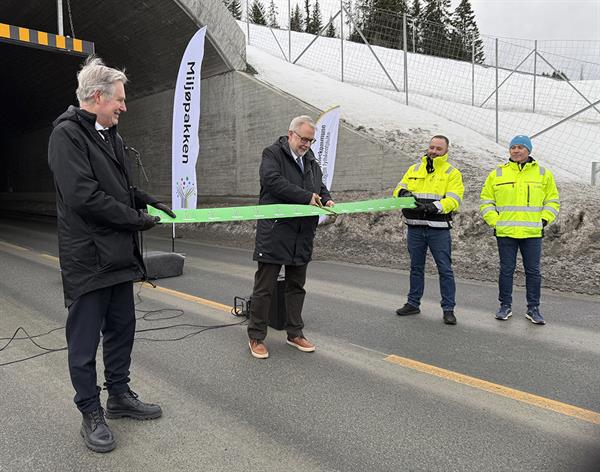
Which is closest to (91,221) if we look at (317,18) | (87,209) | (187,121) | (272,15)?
(87,209)

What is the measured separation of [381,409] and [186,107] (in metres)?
8.19

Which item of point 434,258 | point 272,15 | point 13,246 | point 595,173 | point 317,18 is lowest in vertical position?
point 13,246

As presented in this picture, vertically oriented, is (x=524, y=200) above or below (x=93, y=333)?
above

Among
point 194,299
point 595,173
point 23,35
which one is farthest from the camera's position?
point 595,173

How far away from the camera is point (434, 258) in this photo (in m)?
5.43

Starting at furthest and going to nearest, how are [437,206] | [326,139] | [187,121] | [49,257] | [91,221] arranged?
[326,139] → [49,257] → [187,121] → [437,206] → [91,221]

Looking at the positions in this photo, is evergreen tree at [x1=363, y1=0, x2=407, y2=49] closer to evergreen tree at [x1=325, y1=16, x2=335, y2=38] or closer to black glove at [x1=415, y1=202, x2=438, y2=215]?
evergreen tree at [x1=325, y1=16, x2=335, y2=38]

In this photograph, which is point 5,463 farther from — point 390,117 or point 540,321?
point 390,117

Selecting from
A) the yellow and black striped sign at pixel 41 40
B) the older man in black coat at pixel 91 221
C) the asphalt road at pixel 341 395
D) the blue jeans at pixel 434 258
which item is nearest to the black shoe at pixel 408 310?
the blue jeans at pixel 434 258

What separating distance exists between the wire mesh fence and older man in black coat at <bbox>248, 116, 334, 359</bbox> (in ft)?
40.7

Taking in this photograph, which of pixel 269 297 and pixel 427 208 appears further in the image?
pixel 427 208

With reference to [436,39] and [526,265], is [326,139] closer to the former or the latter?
[526,265]

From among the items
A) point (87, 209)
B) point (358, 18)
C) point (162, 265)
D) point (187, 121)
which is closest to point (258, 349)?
point (87, 209)

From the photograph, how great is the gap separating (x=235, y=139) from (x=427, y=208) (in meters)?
11.9
